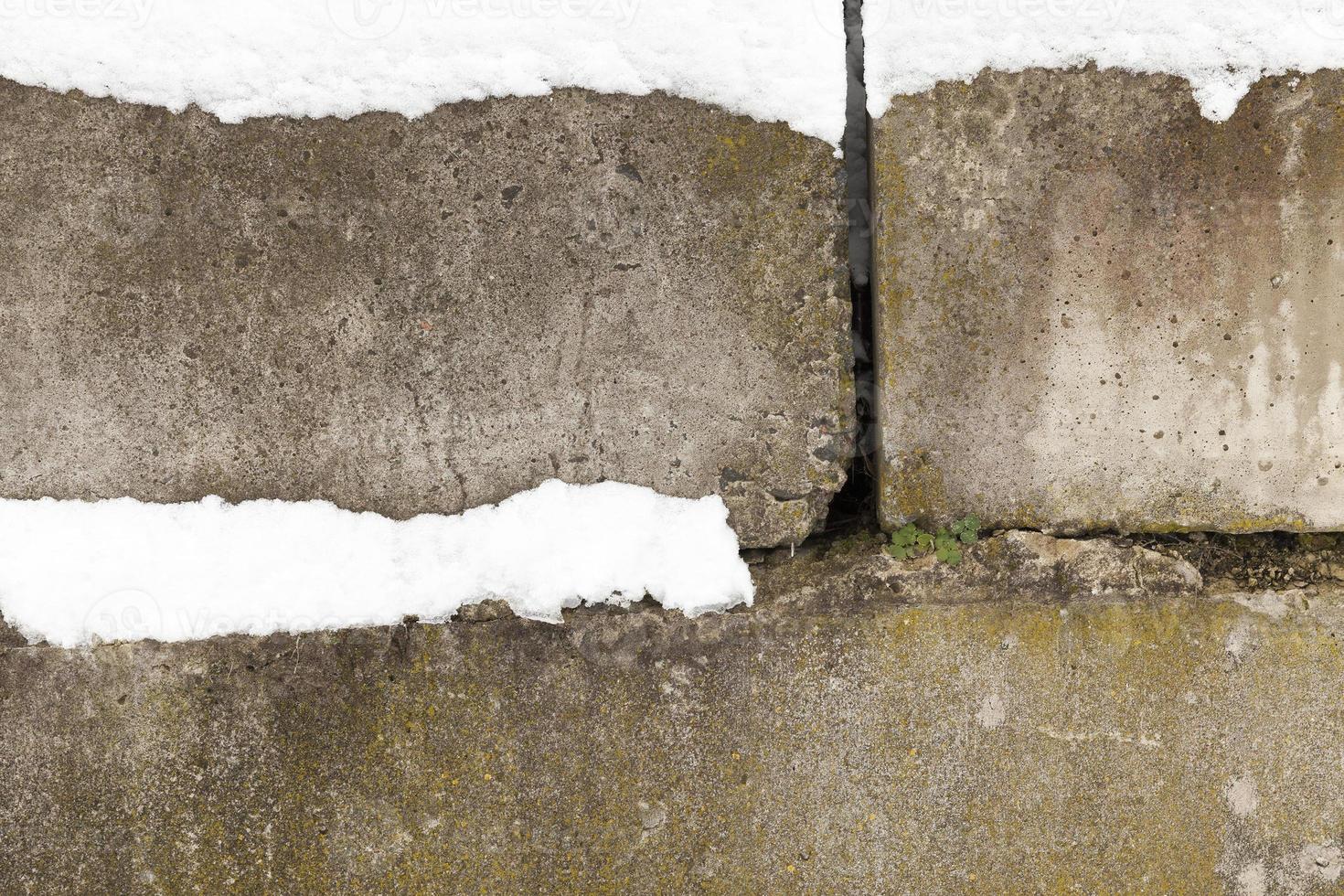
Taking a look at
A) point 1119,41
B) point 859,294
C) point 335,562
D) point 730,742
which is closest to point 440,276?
point 335,562

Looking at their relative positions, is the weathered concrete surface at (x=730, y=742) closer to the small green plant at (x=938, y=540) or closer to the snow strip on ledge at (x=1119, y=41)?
the small green plant at (x=938, y=540)

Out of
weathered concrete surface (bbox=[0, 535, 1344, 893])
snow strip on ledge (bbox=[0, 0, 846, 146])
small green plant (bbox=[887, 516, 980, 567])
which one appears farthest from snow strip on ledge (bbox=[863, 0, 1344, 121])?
weathered concrete surface (bbox=[0, 535, 1344, 893])

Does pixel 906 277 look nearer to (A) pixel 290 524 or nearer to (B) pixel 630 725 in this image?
(B) pixel 630 725

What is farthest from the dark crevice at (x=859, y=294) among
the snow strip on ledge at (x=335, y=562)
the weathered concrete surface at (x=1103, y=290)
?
the snow strip on ledge at (x=335, y=562)

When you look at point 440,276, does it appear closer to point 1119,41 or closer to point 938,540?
point 938,540

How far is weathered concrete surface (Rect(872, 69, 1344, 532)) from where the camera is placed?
8.51ft

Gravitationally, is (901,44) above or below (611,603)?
above

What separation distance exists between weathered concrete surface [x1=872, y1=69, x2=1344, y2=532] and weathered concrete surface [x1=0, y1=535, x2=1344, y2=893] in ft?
1.21

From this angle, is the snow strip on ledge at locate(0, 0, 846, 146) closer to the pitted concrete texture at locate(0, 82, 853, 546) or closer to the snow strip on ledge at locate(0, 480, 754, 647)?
the pitted concrete texture at locate(0, 82, 853, 546)

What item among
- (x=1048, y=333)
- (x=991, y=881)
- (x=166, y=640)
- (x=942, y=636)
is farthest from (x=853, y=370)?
(x=166, y=640)

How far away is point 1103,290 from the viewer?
8.57 feet

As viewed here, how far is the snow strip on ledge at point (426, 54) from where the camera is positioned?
8.49ft

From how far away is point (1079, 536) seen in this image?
2.68 metres

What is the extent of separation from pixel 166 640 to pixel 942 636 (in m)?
2.58
